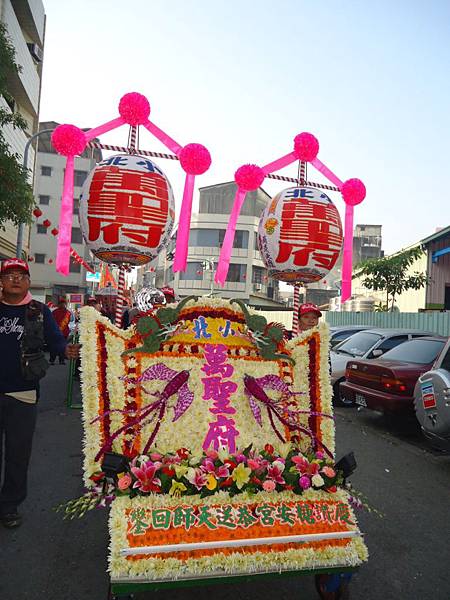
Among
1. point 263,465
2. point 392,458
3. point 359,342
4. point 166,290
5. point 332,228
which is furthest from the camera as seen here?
point 359,342

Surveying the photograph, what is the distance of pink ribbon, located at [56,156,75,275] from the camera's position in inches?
205

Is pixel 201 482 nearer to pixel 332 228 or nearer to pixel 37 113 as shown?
pixel 332 228

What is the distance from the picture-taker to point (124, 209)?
4523 millimetres

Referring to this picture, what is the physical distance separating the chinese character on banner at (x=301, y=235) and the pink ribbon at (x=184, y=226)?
98 cm

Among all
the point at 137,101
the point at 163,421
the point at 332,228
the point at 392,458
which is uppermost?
the point at 137,101

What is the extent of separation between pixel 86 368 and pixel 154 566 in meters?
1.18

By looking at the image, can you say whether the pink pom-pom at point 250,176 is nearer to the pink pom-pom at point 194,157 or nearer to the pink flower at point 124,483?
the pink pom-pom at point 194,157

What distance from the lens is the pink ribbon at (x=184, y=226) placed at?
18.0 ft

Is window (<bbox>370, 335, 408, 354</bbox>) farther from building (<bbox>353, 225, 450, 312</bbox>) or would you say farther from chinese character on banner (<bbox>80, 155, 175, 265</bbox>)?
building (<bbox>353, 225, 450, 312</bbox>)

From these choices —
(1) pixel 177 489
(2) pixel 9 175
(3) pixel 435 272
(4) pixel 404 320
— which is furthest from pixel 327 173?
(3) pixel 435 272

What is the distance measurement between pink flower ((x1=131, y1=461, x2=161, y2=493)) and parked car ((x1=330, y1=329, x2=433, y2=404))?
7.16 m

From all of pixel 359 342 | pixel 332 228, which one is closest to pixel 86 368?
pixel 332 228

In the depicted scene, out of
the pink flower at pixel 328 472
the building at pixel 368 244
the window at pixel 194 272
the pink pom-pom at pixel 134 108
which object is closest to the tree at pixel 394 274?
the pink pom-pom at pixel 134 108

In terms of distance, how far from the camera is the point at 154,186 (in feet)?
15.4
